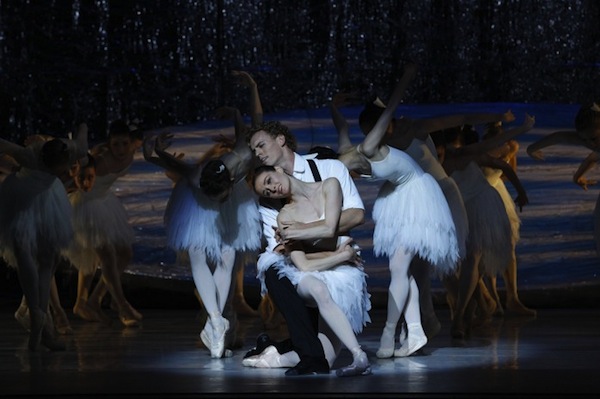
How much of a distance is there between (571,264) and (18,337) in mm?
4029

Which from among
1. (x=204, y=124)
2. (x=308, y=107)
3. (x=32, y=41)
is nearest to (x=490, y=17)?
(x=308, y=107)

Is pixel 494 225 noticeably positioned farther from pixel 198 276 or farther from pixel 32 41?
pixel 32 41

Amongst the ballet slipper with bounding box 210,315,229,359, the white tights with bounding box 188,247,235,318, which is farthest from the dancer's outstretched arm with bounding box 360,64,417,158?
the ballet slipper with bounding box 210,315,229,359

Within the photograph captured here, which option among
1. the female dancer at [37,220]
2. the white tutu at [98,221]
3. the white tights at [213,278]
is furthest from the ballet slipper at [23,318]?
the white tights at [213,278]

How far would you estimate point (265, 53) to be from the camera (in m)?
10.2

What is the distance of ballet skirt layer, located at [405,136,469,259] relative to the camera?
7.21 m

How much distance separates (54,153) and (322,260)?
5.96 feet

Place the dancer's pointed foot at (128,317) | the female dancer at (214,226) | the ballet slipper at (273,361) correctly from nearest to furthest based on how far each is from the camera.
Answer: the ballet slipper at (273,361), the female dancer at (214,226), the dancer's pointed foot at (128,317)

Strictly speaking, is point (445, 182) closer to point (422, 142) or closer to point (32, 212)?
point (422, 142)

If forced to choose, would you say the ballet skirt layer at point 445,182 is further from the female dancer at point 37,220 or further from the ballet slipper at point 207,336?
the female dancer at point 37,220

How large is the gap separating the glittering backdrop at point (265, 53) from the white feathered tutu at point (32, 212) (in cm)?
282

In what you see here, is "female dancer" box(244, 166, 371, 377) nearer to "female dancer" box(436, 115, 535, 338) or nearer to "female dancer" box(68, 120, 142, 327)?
"female dancer" box(436, 115, 535, 338)

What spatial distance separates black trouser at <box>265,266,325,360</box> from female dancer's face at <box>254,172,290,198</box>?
0.34 m

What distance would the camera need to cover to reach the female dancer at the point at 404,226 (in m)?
6.61
